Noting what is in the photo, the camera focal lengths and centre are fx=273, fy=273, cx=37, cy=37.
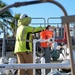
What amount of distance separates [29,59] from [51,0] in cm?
394

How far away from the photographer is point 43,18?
8.59 m

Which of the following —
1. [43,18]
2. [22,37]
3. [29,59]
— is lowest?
[29,59]

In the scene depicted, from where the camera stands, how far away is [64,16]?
1.74m

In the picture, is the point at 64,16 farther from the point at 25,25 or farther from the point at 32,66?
the point at 25,25

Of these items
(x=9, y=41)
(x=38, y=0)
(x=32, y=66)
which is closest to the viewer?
(x=38, y=0)

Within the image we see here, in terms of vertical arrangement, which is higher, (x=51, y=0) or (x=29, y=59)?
(x=51, y=0)

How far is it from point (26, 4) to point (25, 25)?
383cm

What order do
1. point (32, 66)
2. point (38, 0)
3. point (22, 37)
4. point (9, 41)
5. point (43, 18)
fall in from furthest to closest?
1. point (9, 41)
2. point (43, 18)
3. point (22, 37)
4. point (32, 66)
5. point (38, 0)

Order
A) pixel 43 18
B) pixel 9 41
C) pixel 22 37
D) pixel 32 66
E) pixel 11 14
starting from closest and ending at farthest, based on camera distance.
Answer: pixel 32 66
pixel 22 37
pixel 43 18
pixel 9 41
pixel 11 14

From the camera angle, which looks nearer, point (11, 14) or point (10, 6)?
point (10, 6)

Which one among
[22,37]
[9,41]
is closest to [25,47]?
[22,37]

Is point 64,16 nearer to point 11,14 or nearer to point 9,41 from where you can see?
point 9,41

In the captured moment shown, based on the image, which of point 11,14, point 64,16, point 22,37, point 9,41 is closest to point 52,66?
point 64,16

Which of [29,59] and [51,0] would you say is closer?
[51,0]
